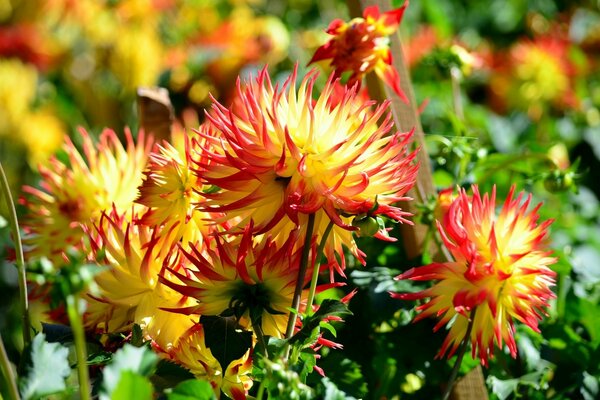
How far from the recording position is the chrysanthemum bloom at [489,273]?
759 mm

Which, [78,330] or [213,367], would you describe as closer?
[78,330]

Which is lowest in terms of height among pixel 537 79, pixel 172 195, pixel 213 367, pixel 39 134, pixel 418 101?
pixel 537 79

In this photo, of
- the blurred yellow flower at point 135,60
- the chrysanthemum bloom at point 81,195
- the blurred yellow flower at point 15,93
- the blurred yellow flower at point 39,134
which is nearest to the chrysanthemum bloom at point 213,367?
the chrysanthemum bloom at point 81,195

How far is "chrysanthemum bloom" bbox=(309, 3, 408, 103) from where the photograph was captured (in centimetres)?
93

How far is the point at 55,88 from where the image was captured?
2756mm

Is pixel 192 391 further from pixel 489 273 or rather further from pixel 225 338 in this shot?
pixel 489 273

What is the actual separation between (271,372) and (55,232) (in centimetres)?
50

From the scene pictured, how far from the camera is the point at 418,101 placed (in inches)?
71.1

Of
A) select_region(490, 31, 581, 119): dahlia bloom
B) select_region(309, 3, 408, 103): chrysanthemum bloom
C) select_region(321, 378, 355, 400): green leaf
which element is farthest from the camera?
select_region(490, 31, 581, 119): dahlia bloom

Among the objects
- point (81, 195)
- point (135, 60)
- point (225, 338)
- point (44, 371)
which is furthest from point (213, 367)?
point (135, 60)

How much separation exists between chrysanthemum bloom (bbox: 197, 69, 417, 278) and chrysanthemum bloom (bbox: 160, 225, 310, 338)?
0.02m

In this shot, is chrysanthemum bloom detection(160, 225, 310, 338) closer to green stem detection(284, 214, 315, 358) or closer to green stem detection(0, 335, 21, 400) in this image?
green stem detection(284, 214, 315, 358)

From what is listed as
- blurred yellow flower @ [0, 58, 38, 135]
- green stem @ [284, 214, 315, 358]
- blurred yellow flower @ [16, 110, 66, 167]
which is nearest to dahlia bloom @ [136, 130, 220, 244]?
green stem @ [284, 214, 315, 358]

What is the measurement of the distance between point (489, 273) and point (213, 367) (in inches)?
9.8
